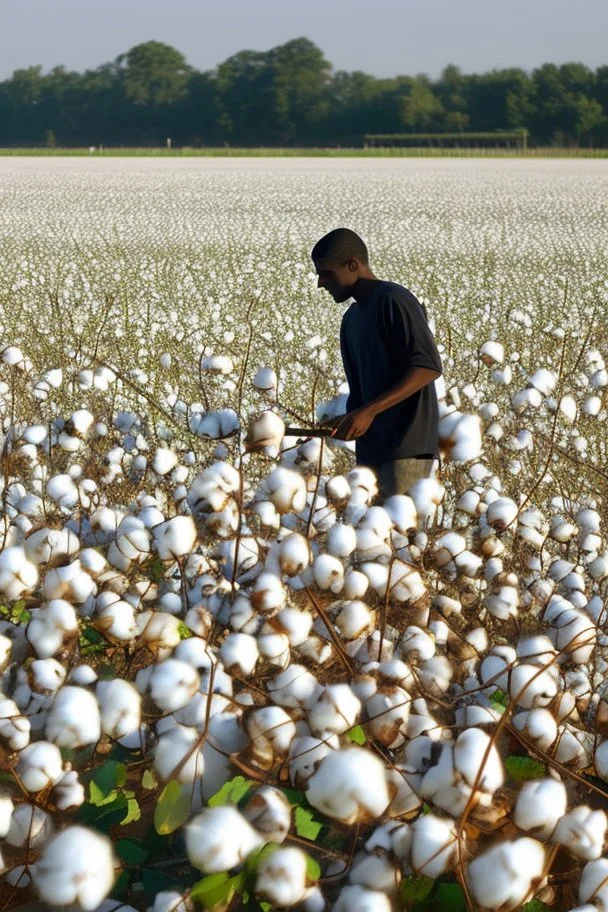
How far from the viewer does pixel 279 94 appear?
91500 mm

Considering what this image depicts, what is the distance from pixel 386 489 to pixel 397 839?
2089 millimetres

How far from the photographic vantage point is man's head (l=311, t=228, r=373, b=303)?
3.17 metres

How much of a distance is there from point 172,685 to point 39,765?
17cm

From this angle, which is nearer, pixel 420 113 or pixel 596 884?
pixel 596 884

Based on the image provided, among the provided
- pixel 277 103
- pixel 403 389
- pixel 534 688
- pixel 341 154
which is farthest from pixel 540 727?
pixel 277 103

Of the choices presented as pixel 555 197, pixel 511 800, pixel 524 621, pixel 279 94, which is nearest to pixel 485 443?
pixel 524 621

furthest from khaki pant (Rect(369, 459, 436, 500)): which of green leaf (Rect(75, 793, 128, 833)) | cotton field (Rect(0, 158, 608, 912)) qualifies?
green leaf (Rect(75, 793, 128, 833))

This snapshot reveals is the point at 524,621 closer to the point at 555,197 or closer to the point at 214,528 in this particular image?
the point at 214,528

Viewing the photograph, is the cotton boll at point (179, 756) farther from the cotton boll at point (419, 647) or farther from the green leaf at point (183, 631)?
the cotton boll at point (419, 647)

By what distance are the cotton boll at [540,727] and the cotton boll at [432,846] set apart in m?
0.23

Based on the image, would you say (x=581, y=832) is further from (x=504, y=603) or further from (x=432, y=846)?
(x=504, y=603)

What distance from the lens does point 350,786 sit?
46.2 inches

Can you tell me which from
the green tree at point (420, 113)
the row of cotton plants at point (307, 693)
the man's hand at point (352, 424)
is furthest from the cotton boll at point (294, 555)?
the green tree at point (420, 113)

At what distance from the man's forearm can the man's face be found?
330 millimetres
